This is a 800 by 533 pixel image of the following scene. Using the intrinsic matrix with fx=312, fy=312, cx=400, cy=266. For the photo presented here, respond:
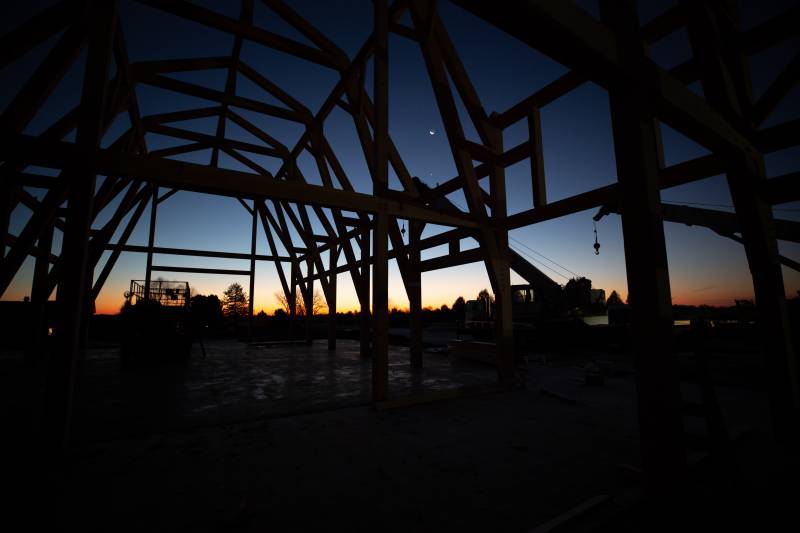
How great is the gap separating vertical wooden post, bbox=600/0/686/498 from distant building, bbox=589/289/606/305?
14.5 meters

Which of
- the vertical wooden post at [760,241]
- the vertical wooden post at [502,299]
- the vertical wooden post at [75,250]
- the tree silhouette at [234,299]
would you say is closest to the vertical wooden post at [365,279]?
the vertical wooden post at [502,299]

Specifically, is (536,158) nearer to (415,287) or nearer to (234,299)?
(415,287)

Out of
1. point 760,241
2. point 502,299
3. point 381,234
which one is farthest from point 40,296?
point 760,241

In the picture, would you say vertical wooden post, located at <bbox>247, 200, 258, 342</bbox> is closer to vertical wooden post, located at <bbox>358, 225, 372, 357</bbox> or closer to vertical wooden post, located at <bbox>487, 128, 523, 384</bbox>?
vertical wooden post, located at <bbox>358, 225, 372, 357</bbox>

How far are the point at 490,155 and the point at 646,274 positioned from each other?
Answer: 4.69 m

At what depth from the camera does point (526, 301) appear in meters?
14.9

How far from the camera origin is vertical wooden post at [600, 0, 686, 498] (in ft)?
6.44

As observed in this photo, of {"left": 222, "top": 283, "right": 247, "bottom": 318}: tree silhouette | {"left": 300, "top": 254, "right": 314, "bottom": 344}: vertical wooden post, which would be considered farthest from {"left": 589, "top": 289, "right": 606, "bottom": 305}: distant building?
{"left": 222, "top": 283, "right": 247, "bottom": 318}: tree silhouette

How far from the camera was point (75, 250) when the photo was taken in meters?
3.05

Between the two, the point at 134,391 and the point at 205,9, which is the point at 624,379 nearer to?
the point at 134,391

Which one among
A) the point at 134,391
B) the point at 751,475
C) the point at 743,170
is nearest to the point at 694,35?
the point at 743,170

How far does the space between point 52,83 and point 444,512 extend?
6.92 m

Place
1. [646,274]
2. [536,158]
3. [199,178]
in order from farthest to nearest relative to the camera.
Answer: [536,158], [199,178], [646,274]

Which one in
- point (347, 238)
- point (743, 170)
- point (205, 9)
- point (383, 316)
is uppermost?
point (205, 9)
